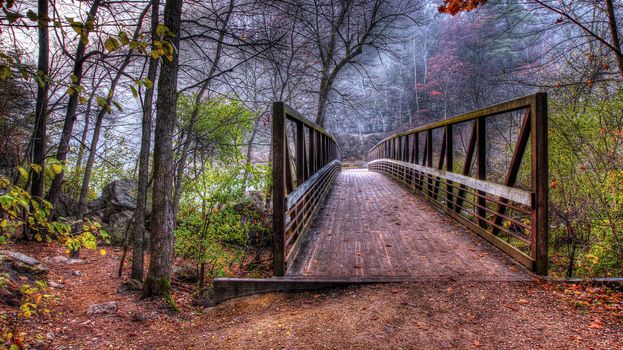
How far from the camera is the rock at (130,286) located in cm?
649

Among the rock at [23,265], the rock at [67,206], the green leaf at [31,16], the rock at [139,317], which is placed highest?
the green leaf at [31,16]

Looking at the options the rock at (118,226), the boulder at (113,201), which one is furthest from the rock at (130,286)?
the boulder at (113,201)

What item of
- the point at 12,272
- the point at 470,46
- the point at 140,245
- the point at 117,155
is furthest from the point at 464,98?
the point at 12,272

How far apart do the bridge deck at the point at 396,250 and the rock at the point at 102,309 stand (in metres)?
2.87

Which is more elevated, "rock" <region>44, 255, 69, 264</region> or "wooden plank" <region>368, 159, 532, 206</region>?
"wooden plank" <region>368, 159, 532, 206</region>

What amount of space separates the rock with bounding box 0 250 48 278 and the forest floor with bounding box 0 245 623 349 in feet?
5.09

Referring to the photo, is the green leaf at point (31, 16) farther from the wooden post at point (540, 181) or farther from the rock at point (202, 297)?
the rock at point (202, 297)

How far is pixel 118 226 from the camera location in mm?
10719

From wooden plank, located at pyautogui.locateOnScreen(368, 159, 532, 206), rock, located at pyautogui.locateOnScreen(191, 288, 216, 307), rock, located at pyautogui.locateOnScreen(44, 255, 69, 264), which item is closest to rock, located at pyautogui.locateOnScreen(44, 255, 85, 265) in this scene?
rock, located at pyautogui.locateOnScreen(44, 255, 69, 264)

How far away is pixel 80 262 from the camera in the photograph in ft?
27.1

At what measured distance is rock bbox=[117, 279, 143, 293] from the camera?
649cm

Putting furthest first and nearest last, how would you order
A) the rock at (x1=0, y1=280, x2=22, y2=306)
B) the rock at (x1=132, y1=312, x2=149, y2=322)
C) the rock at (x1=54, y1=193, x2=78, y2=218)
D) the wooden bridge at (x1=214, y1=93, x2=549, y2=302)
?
1. the rock at (x1=54, y1=193, x2=78, y2=218)
2. the rock at (x1=132, y1=312, x2=149, y2=322)
3. the rock at (x1=0, y1=280, x2=22, y2=306)
4. the wooden bridge at (x1=214, y1=93, x2=549, y2=302)

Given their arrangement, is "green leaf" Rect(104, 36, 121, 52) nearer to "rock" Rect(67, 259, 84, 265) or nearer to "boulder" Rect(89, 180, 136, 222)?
"rock" Rect(67, 259, 84, 265)

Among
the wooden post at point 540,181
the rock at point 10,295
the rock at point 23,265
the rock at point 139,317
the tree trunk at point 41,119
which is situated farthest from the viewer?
the tree trunk at point 41,119
